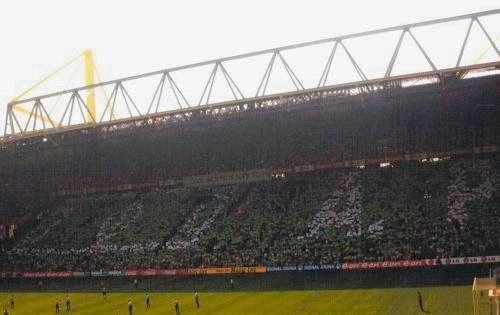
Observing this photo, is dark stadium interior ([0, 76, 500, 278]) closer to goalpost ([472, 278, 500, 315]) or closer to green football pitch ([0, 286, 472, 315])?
green football pitch ([0, 286, 472, 315])

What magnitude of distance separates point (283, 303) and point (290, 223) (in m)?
15.1

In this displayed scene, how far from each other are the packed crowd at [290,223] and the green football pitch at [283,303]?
18.5ft

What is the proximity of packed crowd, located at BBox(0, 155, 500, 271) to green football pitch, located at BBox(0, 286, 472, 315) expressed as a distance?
18.5 ft

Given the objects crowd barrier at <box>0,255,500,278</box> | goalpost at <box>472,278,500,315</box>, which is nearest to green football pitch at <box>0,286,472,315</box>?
crowd barrier at <box>0,255,500,278</box>

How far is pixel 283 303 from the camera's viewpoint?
35.6 m

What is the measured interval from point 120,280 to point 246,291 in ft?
46.5

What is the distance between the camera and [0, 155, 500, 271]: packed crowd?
141 feet

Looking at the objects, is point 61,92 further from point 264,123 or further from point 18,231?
point 18,231

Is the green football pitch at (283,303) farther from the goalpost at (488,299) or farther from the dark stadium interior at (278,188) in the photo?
the goalpost at (488,299)

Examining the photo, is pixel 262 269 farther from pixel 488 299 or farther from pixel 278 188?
pixel 488 299

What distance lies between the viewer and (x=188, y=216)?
2279 inches

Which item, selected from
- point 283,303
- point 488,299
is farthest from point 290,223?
point 488,299

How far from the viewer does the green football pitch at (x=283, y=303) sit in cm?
3173

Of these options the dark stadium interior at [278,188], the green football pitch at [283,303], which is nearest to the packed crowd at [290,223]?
the dark stadium interior at [278,188]
